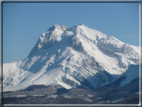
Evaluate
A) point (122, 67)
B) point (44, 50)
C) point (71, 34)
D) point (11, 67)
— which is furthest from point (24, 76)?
point (122, 67)

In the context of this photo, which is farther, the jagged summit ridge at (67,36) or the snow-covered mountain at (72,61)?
the jagged summit ridge at (67,36)

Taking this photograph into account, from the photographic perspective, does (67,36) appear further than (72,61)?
Yes

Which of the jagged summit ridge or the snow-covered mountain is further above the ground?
Result: the jagged summit ridge

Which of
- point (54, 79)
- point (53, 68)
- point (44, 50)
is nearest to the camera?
point (54, 79)

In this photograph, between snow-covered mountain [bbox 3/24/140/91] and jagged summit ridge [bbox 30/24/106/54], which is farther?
jagged summit ridge [bbox 30/24/106/54]

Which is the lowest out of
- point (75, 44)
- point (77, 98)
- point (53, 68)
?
point (77, 98)

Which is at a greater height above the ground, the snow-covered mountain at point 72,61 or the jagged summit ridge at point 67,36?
the jagged summit ridge at point 67,36

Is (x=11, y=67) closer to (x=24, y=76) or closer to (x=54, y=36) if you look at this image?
(x=24, y=76)

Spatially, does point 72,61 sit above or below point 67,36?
below
